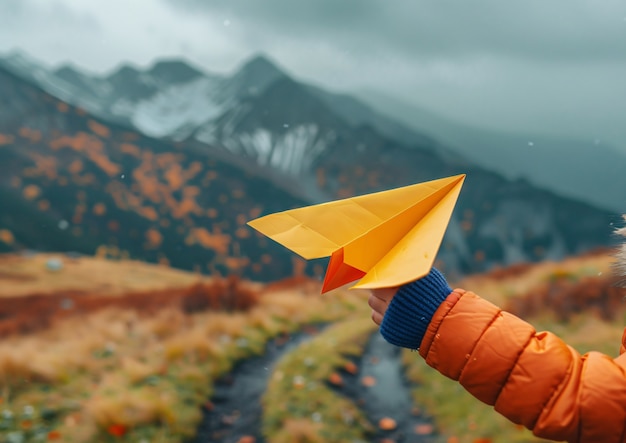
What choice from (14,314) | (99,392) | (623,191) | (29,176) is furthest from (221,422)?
(623,191)

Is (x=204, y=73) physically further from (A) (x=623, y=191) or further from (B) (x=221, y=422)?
(A) (x=623, y=191)

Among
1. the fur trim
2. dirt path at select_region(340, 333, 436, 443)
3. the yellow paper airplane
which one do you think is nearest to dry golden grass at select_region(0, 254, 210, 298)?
dirt path at select_region(340, 333, 436, 443)

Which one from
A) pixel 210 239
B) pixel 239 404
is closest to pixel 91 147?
pixel 210 239

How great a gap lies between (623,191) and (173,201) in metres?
7.76

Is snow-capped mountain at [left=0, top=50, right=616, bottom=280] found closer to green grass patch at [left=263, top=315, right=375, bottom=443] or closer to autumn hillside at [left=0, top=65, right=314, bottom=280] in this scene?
autumn hillside at [left=0, top=65, right=314, bottom=280]

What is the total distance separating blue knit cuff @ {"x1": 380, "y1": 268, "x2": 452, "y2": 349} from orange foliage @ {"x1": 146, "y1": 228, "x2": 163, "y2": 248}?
746 centimetres

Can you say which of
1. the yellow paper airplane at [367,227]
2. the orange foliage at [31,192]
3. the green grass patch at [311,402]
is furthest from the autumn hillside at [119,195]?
the yellow paper airplane at [367,227]

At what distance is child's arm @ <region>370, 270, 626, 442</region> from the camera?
127cm

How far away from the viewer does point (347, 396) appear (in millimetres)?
5383

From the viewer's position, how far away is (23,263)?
7188 millimetres

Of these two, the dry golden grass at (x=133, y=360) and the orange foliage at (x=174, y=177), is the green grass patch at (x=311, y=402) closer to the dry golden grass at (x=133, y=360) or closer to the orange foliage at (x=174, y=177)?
the dry golden grass at (x=133, y=360)

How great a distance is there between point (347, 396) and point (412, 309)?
4.35 meters

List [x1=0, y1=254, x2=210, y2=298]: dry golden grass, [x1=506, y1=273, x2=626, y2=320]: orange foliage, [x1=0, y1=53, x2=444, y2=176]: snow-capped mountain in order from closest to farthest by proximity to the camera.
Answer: [x1=506, y1=273, x2=626, y2=320]: orange foliage → [x1=0, y1=254, x2=210, y2=298]: dry golden grass → [x1=0, y1=53, x2=444, y2=176]: snow-capped mountain

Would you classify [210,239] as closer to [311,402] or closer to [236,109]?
[236,109]
